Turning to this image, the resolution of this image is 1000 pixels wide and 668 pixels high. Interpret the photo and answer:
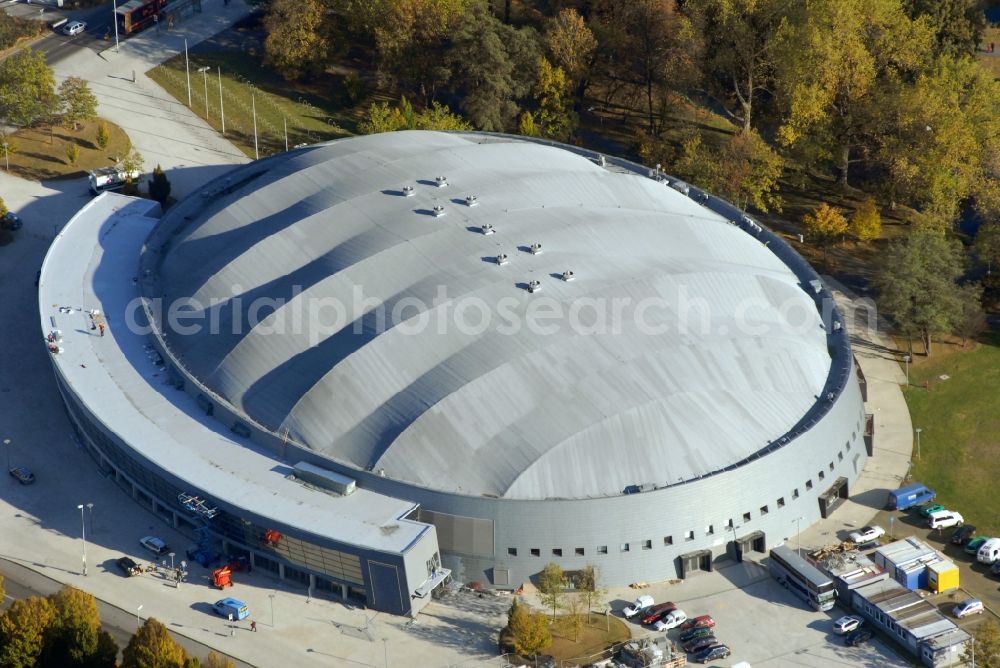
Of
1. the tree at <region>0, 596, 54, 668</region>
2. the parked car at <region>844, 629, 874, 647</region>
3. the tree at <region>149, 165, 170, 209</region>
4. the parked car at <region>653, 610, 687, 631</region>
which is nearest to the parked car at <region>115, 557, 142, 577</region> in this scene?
the tree at <region>0, 596, 54, 668</region>

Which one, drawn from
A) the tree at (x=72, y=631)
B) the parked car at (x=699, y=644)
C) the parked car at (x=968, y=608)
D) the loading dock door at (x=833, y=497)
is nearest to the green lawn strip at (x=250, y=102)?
the tree at (x=72, y=631)

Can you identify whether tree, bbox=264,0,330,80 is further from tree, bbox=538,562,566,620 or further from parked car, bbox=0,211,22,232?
tree, bbox=538,562,566,620

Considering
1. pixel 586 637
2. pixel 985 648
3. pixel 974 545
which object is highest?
pixel 985 648

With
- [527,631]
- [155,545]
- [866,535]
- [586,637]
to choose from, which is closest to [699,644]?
[586,637]

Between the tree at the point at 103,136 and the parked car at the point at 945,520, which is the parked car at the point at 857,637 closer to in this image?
the parked car at the point at 945,520

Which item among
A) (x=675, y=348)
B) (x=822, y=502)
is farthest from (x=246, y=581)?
(x=822, y=502)

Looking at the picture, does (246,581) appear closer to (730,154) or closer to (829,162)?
(730,154)

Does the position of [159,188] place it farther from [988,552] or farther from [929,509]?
[988,552]
